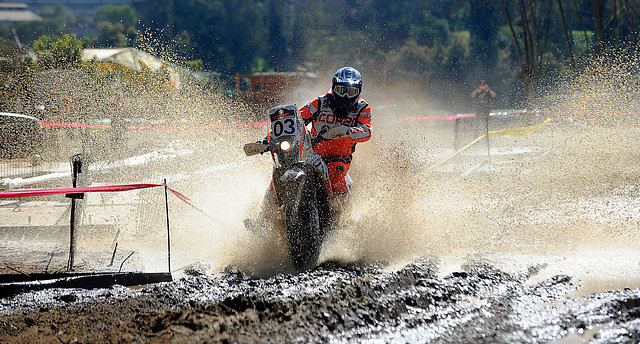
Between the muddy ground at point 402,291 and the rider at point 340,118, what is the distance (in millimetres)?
737

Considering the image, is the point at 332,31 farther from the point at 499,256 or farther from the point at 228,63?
the point at 499,256

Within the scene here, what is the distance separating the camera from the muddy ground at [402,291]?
4566 millimetres

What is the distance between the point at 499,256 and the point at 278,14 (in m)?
50.0

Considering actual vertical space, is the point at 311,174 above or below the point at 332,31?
below

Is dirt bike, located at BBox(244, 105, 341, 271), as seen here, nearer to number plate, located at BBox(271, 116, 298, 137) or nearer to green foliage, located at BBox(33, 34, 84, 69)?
number plate, located at BBox(271, 116, 298, 137)

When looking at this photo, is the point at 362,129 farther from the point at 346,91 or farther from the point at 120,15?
the point at 120,15

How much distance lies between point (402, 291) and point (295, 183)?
4.78 ft

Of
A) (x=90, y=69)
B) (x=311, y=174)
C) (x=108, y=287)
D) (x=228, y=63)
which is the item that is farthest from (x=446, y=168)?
(x=228, y=63)

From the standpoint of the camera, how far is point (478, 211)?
32.6ft

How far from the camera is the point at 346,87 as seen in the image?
7.16 m

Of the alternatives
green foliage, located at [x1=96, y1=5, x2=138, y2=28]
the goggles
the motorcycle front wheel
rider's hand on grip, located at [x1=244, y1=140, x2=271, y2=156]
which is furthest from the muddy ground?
green foliage, located at [x1=96, y1=5, x2=138, y2=28]

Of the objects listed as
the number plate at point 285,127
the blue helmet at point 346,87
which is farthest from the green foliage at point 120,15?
the number plate at point 285,127

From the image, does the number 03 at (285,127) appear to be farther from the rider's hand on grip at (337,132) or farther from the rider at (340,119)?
the rider at (340,119)

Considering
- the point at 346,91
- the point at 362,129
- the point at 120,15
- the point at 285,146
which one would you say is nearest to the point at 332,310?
the point at 285,146
